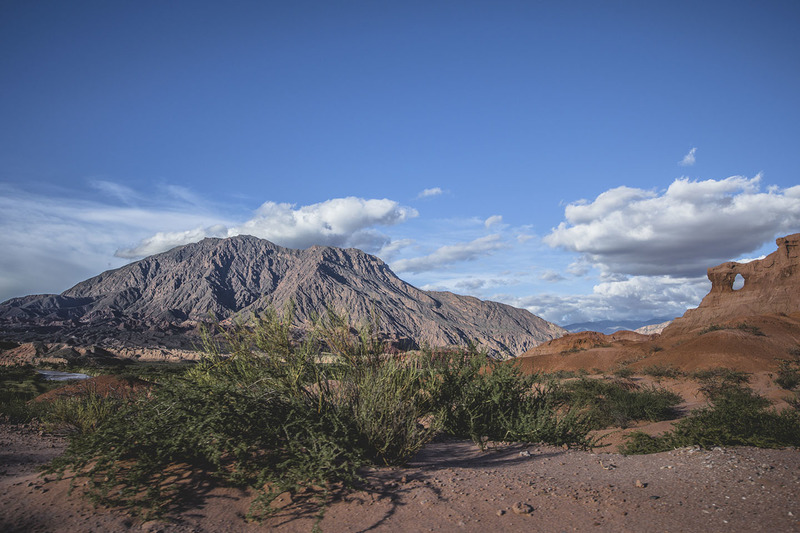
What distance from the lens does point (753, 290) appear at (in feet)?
192

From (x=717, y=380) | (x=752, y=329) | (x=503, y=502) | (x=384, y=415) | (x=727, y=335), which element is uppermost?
(x=752, y=329)

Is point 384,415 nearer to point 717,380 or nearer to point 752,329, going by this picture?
point 717,380

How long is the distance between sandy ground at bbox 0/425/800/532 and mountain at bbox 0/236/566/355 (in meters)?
109

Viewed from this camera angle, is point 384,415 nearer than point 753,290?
Yes

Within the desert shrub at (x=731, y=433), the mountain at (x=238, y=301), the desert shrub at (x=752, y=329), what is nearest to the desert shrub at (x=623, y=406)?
the desert shrub at (x=731, y=433)

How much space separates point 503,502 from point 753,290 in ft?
231

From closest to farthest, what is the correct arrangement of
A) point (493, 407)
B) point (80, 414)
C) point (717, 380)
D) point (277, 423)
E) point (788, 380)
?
point (277, 423), point (493, 407), point (80, 414), point (788, 380), point (717, 380)

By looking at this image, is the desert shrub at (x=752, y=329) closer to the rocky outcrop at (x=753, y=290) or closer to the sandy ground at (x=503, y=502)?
the rocky outcrop at (x=753, y=290)

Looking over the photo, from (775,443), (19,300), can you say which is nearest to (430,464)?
(775,443)

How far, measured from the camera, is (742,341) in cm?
3341

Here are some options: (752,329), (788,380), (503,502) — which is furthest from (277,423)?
(752,329)

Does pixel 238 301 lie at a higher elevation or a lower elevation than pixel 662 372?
higher

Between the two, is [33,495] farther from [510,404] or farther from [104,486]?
[510,404]

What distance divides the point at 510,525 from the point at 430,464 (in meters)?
2.19
